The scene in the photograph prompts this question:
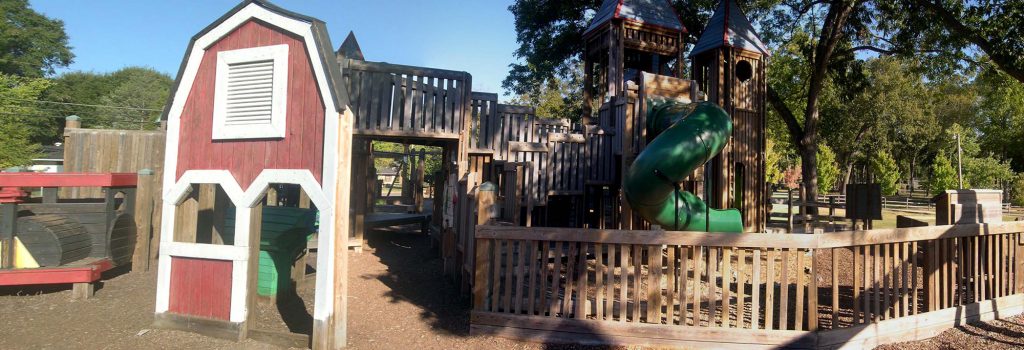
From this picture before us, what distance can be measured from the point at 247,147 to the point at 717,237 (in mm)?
5165

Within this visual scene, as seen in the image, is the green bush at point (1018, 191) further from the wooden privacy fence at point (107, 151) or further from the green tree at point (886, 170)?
the wooden privacy fence at point (107, 151)

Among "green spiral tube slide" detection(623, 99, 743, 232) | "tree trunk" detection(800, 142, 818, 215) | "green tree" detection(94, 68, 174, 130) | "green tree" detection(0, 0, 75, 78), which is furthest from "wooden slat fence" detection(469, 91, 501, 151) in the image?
"green tree" detection(0, 0, 75, 78)

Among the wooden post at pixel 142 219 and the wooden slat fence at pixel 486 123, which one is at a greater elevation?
the wooden slat fence at pixel 486 123


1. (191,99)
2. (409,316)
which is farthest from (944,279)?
(191,99)

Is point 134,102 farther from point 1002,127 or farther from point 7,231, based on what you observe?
point 1002,127

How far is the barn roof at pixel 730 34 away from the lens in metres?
12.5

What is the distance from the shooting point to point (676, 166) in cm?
667

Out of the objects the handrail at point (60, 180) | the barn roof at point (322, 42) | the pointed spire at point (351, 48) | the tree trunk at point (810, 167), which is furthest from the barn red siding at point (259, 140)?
the tree trunk at point (810, 167)

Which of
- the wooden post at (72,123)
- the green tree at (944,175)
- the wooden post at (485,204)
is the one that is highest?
the green tree at (944,175)

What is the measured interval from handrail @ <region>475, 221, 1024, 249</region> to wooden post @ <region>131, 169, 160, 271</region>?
625 centimetres

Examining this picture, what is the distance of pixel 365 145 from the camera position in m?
11.9

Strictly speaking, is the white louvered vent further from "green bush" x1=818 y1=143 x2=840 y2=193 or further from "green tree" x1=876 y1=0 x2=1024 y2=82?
"green bush" x1=818 y1=143 x2=840 y2=193

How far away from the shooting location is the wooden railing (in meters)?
9.41

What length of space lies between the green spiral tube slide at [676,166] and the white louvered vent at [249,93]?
4731 millimetres
